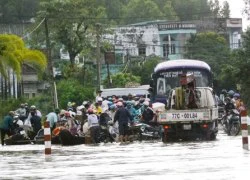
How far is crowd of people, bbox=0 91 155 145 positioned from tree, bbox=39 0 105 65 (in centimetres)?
4309

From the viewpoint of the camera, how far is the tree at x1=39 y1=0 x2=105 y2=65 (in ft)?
296

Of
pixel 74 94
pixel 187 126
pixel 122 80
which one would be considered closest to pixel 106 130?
pixel 187 126

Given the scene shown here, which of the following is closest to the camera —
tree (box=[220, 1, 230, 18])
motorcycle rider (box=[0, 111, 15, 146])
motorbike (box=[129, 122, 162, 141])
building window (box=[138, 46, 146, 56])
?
motorbike (box=[129, 122, 162, 141])

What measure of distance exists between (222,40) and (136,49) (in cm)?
1274

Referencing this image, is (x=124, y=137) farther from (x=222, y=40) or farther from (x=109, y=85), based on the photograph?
(x=222, y=40)

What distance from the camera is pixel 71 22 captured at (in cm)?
9012

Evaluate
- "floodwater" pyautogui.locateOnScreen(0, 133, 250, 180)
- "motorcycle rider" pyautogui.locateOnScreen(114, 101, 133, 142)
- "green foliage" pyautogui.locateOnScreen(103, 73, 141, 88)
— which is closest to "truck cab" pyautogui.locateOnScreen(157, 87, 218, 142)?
"motorcycle rider" pyautogui.locateOnScreen(114, 101, 133, 142)

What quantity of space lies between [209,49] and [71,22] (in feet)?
94.2

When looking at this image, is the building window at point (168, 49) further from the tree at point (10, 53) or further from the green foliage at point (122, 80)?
the tree at point (10, 53)

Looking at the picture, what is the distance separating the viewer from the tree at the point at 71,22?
9021 cm

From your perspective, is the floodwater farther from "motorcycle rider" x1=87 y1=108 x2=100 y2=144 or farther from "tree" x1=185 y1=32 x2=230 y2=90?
"tree" x1=185 y1=32 x2=230 y2=90

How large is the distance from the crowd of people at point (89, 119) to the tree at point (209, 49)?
210ft

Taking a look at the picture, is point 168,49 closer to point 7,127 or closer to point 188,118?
point 7,127

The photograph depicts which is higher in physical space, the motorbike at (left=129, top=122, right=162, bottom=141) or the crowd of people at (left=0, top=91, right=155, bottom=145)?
the crowd of people at (left=0, top=91, right=155, bottom=145)
